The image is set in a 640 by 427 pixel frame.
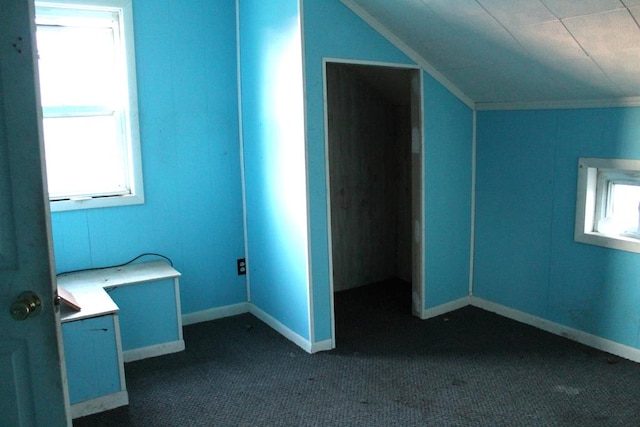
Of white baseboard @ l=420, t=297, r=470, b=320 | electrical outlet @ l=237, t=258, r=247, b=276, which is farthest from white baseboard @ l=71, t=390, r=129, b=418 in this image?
white baseboard @ l=420, t=297, r=470, b=320

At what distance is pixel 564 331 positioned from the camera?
337cm

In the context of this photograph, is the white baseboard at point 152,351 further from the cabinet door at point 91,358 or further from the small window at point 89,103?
the small window at point 89,103

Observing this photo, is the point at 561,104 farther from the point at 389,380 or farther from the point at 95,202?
the point at 95,202

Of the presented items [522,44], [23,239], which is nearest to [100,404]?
[23,239]

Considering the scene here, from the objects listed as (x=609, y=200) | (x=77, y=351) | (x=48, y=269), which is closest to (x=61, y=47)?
(x=77, y=351)

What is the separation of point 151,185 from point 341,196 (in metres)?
1.43

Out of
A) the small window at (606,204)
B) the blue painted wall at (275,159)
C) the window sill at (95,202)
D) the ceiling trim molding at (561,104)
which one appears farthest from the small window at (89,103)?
the small window at (606,204)

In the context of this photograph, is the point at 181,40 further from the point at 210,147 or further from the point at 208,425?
the point at 208,425

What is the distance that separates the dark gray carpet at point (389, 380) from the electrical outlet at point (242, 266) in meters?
0.39

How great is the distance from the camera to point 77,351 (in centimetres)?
263

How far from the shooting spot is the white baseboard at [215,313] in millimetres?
3785

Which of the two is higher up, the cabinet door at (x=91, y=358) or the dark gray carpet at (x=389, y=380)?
the cabinet door at (x=91, y=358)

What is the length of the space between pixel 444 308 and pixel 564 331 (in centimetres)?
76

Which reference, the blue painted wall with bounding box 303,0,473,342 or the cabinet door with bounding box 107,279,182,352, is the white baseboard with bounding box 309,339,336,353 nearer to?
the blue painted wall with bounding box 303,0,473,342
